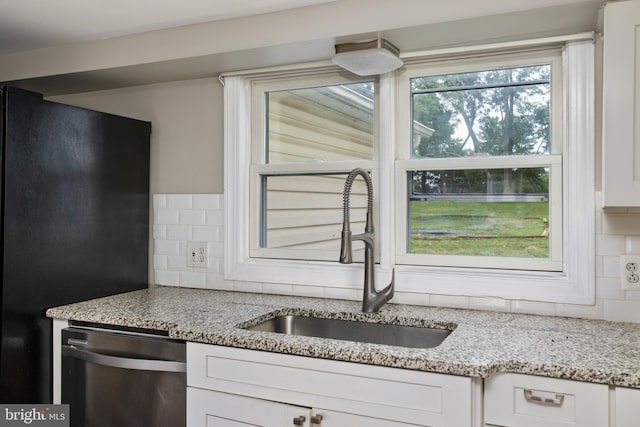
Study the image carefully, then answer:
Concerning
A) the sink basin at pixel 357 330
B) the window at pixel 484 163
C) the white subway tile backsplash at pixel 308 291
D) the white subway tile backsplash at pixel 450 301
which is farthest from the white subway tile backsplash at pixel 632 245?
the white subway tile backsplash at pixel 308 291

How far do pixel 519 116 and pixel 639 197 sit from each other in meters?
0.65

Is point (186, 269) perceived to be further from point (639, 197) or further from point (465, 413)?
point (639, 197)

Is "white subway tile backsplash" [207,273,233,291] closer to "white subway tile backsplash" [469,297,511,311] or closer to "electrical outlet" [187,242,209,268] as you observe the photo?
"electrical outlet" [187,242,209,268]

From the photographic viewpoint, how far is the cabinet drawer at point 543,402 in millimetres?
1401

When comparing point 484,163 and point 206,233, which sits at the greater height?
point 484,163

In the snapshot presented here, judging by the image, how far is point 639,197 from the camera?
5.35 feet

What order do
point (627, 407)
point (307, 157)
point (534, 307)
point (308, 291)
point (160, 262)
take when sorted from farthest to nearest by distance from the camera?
1. point (160, 262)
2. point (307, 157)
3. point (308, 291)
4. point (534, 307)
5. point (627, 407)

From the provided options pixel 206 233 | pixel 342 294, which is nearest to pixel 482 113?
pixel 342 294

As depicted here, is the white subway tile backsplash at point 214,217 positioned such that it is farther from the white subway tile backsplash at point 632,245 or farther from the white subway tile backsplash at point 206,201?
the white subway tile backsplash at point 632,245

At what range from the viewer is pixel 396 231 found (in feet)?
7.62

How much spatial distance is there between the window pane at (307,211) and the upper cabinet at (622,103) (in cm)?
103

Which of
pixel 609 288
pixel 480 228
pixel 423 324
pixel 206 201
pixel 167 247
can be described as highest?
pixel 206 201

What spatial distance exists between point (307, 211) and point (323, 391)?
1061 millimetres

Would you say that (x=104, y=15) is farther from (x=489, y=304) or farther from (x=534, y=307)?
(x=534, y=307)
